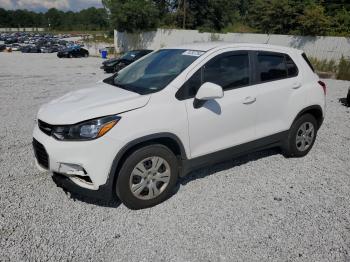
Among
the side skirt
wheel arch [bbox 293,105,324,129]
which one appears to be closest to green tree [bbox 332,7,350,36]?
wheel arch [bbox 293,105,324,129]

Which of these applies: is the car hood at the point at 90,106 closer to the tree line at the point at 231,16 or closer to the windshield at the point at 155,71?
the windshield at the point at 155,71

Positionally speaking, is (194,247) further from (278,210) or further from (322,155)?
(322,155)

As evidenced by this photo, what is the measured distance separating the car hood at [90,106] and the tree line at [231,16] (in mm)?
19942

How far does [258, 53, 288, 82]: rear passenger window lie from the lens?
4320mm

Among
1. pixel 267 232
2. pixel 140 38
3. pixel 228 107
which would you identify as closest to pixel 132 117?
pixel 228 107

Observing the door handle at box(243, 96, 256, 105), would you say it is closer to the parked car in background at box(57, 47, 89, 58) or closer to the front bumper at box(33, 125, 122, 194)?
the front bumper at box(33, 125, 122, 194)

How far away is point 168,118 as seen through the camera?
11.3 ft

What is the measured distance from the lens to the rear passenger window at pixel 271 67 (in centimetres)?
432

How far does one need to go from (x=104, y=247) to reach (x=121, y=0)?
32.1 m

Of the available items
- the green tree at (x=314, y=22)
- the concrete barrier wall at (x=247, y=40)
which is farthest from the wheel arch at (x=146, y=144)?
the green tree at (x=314, y=22)

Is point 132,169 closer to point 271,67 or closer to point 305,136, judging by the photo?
point 271,67

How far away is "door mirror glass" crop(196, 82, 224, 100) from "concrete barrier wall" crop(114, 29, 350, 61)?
7.32 meters

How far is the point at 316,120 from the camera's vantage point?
5.16m

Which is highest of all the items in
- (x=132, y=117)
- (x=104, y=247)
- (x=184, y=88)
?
(x=184, y=88)
